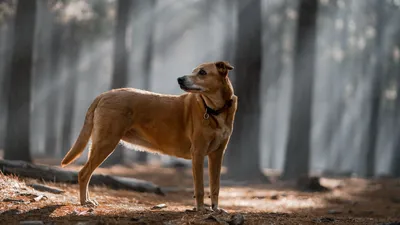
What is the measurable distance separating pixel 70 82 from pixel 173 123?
27.9 meters

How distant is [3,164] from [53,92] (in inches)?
1188

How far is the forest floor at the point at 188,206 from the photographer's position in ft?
19.8

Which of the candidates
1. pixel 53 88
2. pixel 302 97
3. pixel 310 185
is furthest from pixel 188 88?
pixel 53 88

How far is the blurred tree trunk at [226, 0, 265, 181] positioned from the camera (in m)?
17.2

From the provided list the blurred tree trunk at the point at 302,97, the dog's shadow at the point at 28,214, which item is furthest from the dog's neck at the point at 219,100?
the blurred tree trunk at the point at 302,97

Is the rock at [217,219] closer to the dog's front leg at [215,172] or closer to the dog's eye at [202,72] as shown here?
the dog's front leg at [215,172]

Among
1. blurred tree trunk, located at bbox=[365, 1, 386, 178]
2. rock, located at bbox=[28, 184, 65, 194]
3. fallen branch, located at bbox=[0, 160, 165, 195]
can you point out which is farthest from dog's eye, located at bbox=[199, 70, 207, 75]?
blurred tree trunk, located at bbox=[365, 1, 386, 178]

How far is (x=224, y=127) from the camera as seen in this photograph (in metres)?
7.07

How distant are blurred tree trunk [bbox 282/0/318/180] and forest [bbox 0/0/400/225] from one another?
4cm

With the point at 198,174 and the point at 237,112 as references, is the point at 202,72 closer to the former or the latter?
the point at 198,174

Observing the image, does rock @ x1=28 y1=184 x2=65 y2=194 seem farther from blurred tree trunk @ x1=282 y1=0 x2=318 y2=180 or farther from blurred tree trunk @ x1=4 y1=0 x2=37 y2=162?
blurred tree trunk @ x1=282 y1=0 x2=318 y2=180

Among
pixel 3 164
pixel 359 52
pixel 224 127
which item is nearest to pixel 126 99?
pixel 224 127

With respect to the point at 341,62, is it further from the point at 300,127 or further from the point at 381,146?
the point at 300,127

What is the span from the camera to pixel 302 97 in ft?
62.7
